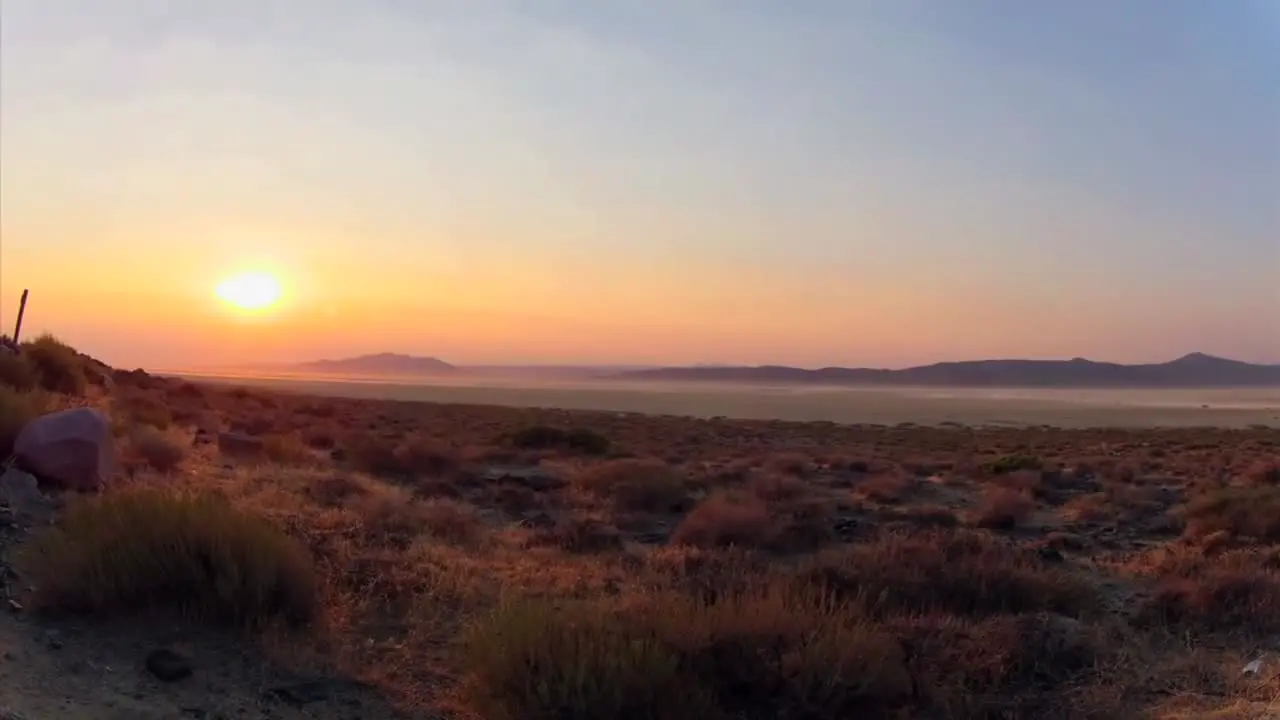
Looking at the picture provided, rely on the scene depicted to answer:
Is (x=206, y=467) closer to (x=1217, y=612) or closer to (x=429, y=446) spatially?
(x=429, y=446)

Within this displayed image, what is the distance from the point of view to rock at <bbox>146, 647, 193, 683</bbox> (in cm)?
719

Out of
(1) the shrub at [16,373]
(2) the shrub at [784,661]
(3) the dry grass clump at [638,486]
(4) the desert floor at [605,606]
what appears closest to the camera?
(4) the desert floor at [605,606]

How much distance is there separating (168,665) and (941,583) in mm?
7180

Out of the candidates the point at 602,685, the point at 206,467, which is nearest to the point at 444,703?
the point at 602,685

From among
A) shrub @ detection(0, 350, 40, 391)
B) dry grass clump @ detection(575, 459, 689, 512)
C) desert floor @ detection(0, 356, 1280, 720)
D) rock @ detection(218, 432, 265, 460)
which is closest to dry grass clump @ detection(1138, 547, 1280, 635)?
desert floor @ detection(0, 356, 1280, 720)

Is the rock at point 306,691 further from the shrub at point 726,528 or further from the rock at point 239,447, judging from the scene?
the rock at point 239,447

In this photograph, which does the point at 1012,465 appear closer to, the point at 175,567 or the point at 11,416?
the point at 11,416

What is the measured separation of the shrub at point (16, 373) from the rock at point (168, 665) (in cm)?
1450

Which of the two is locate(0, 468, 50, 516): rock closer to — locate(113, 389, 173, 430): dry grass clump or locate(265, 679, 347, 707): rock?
locate(265, 679, 347, 707): rock

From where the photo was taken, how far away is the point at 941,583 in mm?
10680

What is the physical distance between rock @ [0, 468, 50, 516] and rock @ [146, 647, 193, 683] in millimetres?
4323

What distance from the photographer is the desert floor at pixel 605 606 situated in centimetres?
712

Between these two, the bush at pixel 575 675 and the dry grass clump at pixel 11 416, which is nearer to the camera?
the bush at pixel 575 675

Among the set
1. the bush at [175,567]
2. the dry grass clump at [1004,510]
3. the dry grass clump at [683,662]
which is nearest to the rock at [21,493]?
the bush at [175,567]
